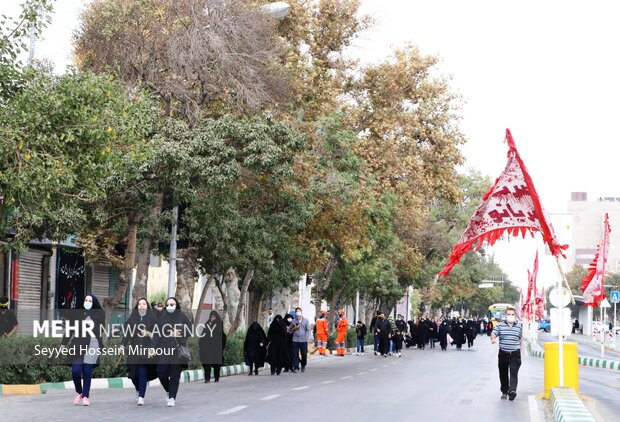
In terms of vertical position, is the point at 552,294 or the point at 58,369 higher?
the point at 552,294

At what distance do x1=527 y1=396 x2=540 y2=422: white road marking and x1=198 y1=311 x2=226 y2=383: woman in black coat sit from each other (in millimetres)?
7633

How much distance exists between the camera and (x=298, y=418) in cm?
1630

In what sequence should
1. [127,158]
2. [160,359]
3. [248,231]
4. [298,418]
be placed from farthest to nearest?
[248,231]
[127,158]
[160,359]
[298,418]

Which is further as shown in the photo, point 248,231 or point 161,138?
point 248,231

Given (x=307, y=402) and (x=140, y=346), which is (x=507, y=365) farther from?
(x=140, y=346)

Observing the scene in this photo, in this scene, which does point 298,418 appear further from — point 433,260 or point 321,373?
point 433,260

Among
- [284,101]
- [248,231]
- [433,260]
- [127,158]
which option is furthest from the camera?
[433,260]

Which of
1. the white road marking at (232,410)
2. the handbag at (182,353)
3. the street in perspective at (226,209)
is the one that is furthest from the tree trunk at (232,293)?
the white road marking at (232,410)

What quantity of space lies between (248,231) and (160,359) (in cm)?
1239

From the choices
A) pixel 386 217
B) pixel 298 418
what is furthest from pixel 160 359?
pixel 386 217

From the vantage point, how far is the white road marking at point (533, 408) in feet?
57.2

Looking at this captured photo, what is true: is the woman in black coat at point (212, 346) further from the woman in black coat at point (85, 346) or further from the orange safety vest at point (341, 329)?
the orange safety vest at point (341, 329)

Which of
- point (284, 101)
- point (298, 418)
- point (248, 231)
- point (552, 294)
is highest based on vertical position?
point (284, 101)

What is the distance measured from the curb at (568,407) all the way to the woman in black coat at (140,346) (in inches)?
251
